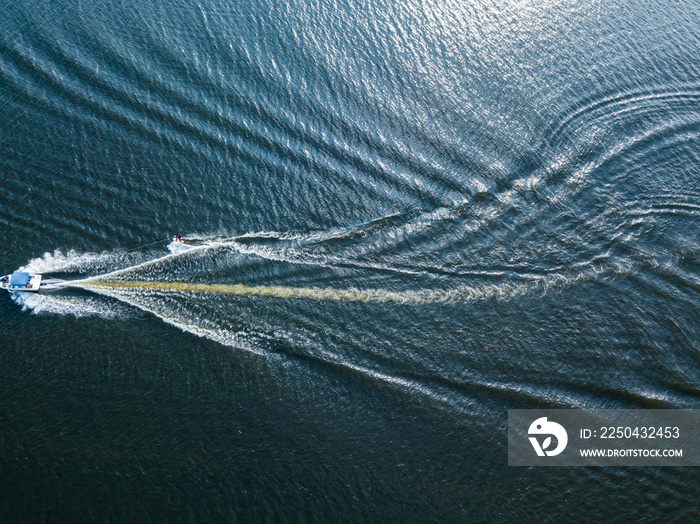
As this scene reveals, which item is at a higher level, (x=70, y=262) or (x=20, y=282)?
(x=70, y=262)

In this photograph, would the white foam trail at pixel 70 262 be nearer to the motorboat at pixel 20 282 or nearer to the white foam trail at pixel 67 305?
the motorboat at pixel 20 282

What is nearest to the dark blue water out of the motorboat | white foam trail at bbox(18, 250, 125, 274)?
white foam trail at bbox(18, 250, 125, 274)

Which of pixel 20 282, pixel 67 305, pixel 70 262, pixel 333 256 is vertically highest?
pixel 333 256

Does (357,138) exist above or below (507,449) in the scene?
above

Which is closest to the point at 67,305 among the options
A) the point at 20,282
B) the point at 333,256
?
the point at 20,282

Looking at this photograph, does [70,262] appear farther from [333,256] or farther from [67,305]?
[333,256]

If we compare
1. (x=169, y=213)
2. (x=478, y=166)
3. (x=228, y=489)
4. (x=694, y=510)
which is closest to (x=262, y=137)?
(x=169, y=213)

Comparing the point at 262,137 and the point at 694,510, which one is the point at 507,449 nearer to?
the point at 694,510
